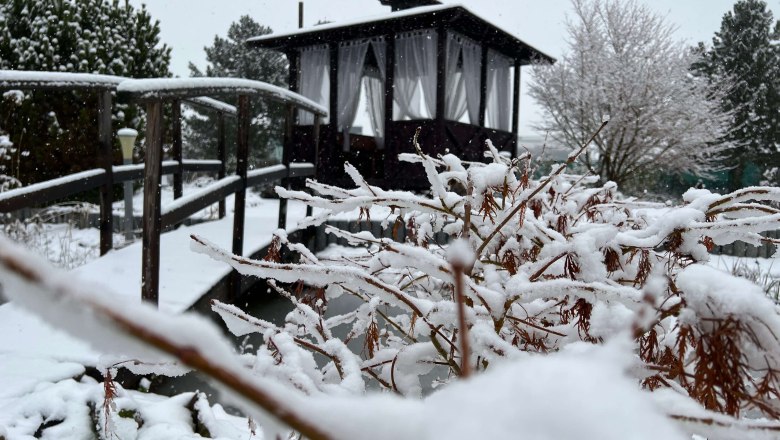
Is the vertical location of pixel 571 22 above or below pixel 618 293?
above

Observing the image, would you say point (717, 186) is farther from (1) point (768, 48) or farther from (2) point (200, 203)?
(2) point (200, 203)

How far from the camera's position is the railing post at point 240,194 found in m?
3.62

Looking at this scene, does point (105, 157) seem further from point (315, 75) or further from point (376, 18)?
point (315, 75)

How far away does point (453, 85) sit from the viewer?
11.1m

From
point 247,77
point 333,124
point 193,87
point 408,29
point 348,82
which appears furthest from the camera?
point 247,77

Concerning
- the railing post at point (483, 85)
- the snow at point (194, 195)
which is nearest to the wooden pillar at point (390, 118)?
the railing post at point (483, 85)

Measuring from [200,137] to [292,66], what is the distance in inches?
386

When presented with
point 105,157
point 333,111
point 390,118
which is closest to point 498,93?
point 390,118

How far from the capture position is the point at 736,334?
2.15 feet

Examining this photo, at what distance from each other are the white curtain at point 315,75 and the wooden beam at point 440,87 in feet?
8.38

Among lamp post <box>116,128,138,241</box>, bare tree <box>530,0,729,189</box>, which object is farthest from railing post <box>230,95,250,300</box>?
bare tree <box>530,0,729,189</box>

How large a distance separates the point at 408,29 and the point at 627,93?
790cm

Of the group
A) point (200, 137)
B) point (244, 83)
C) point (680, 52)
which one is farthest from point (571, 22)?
point (244, 83)

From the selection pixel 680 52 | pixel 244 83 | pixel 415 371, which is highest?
pixel 680 52
